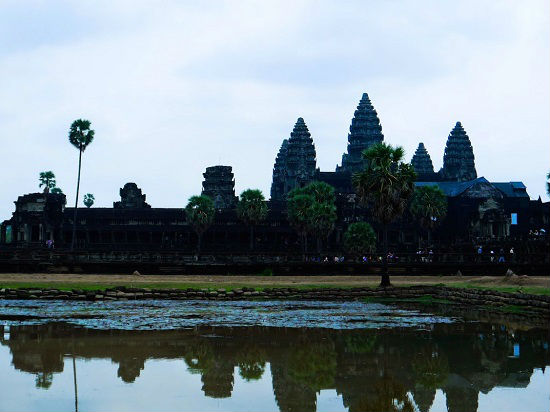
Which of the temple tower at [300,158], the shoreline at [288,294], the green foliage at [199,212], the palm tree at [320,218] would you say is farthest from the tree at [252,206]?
the shoreline at [288,294]

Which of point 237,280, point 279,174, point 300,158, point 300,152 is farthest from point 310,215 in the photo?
point 279,174

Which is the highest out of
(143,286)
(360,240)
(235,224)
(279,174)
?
(279,174)

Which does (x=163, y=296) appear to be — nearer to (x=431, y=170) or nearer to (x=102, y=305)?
(x=102, y=305)

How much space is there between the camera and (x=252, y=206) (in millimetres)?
91625

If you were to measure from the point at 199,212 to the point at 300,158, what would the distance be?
49.8 m

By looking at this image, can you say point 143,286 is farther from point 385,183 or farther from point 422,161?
point 422,161

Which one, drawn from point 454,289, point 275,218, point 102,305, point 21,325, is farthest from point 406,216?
point 21,325

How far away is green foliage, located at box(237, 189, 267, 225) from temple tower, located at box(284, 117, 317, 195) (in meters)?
42.4

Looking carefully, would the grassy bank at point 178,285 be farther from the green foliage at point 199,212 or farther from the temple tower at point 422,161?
the temple tower at point 422,161

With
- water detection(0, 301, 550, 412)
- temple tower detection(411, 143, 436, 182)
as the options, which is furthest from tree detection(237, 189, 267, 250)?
temple tower detection(411, 143, 436, 182)

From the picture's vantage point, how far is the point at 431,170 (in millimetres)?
159125

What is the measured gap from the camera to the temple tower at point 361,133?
144 metres

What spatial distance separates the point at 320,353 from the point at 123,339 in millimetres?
5626

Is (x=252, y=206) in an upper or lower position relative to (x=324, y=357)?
upper
